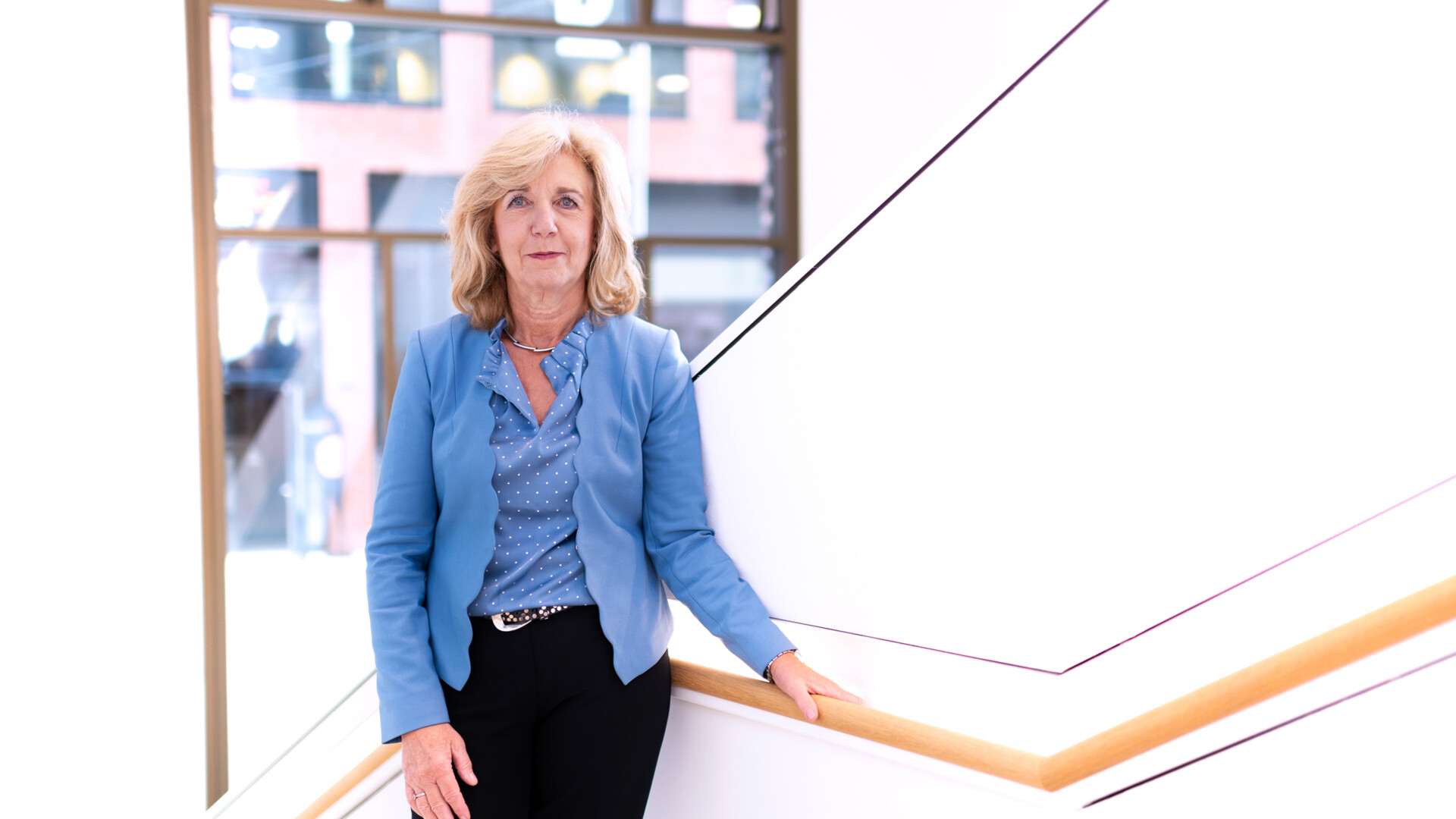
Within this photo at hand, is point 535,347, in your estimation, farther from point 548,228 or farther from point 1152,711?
point 1152,711

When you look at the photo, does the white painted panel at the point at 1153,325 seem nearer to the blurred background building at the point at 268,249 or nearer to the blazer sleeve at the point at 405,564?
the blazer sleeve at the point at 405,564

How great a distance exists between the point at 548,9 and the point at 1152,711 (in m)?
4.60

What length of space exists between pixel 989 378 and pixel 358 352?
402 cm

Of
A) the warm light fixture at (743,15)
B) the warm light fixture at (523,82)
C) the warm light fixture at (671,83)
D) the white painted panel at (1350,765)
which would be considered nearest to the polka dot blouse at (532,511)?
the white painted panel at (1350,765)

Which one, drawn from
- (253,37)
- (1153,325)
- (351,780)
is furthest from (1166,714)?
(253,37)

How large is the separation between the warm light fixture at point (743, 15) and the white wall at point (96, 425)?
8.33 ft

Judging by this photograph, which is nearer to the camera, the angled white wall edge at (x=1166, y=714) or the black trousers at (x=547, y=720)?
the angled white wall edge at (x=1166, y=714)

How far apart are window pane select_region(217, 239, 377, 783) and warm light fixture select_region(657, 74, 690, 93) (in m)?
1.66

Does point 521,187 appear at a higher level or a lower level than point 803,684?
higher

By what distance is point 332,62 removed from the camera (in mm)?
4523

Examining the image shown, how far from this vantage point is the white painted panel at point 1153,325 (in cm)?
100

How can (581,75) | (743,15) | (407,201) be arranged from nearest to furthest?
(407,201) → (581,75) → (743,15)

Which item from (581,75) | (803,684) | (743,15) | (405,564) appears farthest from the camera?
(743,15)

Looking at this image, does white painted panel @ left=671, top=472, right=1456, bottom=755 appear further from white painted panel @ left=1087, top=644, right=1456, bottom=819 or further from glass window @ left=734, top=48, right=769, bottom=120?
glass window @ left=734, top=48, right=769, bottom=120
